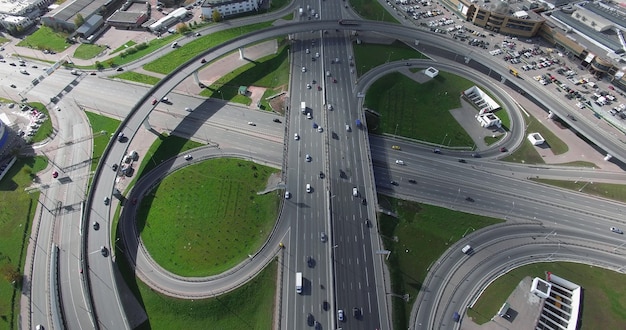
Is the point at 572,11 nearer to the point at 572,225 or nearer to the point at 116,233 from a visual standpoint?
the point at 572,225

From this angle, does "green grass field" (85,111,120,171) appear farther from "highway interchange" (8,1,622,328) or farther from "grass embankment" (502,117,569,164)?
"grass embankment" (502,117,569,164)

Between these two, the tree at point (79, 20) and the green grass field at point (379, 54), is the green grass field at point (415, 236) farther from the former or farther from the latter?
the tree at point (79, 20)

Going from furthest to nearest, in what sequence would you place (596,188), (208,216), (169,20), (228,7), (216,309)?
(228,7) → (169,20) → (596,188) → (208,216) → (216,309)

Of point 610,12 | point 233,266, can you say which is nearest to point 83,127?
point 233,266

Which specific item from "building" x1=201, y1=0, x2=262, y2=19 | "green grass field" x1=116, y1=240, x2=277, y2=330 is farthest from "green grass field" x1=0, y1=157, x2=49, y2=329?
"building" x1=201, y1=0, x2=262, y2=19

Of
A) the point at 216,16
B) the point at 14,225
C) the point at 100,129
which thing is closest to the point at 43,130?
the point at 100,129

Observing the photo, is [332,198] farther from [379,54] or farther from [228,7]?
[228,7]
